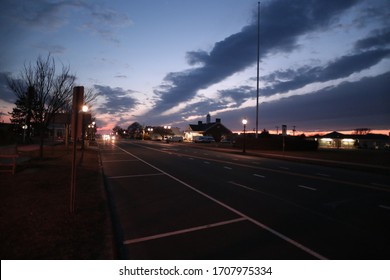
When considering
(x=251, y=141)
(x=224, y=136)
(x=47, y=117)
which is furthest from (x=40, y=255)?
(x=224, y=136)

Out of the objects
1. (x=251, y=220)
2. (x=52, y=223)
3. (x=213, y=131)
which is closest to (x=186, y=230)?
(x=251, y=220)

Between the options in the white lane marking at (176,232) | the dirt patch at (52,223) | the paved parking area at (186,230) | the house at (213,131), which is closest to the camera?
the dirt patch at (52,223)

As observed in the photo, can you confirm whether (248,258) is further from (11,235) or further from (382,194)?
(382,194)

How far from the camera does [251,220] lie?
706 cm

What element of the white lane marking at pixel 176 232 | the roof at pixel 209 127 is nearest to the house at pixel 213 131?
the roof at pixel 209 127

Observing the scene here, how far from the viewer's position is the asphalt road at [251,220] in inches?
Answer: 206

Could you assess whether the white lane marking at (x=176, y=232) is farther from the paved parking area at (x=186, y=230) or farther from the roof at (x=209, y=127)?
the roof at (x=209, y=127)

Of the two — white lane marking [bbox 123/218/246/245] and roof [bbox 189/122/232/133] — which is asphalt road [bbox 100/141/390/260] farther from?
roof [bbox 189/122/232/133]

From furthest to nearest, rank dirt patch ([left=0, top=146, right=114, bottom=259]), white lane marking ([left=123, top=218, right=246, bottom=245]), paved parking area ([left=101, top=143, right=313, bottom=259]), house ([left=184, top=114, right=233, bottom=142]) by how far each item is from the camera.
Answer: house ([left=184, top=114, right=233, bottom=142]) < white lane marking ([left=123, top=218, right=246, bottom=245]) < paved parking area ([left=101, top=143, right=313, bottom=259]) < dirt patch ([left=0, top=146, right=114, bottom=259])

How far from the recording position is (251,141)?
45.7 meters

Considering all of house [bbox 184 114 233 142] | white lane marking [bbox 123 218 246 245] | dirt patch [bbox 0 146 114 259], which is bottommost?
white lane marking [bbox 123 218 246 245]

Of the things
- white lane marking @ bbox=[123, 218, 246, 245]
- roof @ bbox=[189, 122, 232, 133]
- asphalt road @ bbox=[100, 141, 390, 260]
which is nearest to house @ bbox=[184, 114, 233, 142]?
roof @ bbox=[189, 122, 232, 133]

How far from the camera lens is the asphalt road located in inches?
206

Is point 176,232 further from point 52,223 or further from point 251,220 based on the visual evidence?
point 52,223
